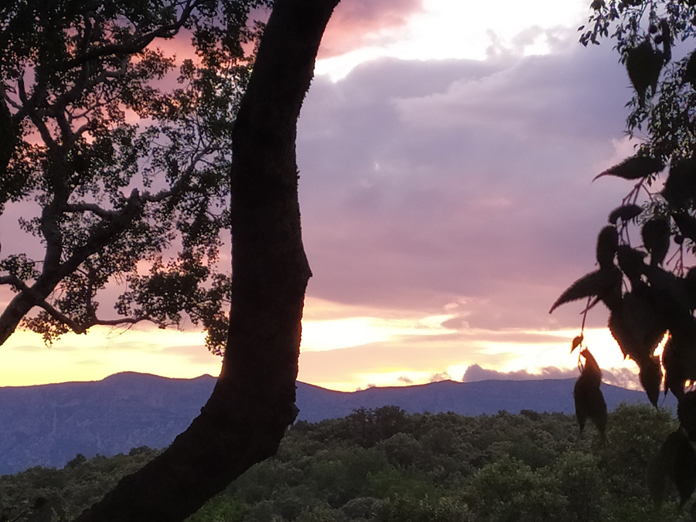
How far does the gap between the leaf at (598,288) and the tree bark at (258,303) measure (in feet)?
7.12

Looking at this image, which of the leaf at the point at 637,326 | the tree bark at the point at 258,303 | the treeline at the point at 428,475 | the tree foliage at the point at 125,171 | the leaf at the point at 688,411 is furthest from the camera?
the treeline at the point at 428,475

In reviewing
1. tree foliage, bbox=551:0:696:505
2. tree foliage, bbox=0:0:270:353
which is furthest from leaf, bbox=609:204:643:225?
tree foliage, bbox=0:0:270:353

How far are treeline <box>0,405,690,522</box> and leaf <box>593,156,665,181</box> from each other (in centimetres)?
62

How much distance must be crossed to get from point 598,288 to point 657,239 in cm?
21

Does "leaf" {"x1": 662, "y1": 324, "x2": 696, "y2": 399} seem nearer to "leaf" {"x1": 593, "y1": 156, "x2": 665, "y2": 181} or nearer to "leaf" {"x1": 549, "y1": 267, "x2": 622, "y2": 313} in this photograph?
"leaf" {"x1": 549, "y1": 267, "x2": 622, "y2": 313}

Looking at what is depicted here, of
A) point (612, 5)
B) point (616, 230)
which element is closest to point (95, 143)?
point (612, 5)

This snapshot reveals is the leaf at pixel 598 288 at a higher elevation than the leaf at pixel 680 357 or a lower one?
higher

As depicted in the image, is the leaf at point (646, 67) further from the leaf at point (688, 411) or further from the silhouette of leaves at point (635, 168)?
the leaf at point (688, 411)

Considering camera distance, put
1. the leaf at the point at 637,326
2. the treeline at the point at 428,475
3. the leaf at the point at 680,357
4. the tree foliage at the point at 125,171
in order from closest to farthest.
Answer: the leaf at the point at 637,326 → the leaf at the point at 680,357 → the tree foliage at the point at 125,171 → the treeline at the point at 428,475

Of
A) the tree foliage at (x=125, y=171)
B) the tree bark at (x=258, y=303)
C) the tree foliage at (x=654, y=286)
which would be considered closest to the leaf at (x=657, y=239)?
the tree foliage at (x=654, y=286)

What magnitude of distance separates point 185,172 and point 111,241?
2.38 metres

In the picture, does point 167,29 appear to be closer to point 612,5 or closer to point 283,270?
point 612,5

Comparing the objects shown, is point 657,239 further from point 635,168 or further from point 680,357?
point 680,357

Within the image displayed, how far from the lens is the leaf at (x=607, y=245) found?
161 cm
